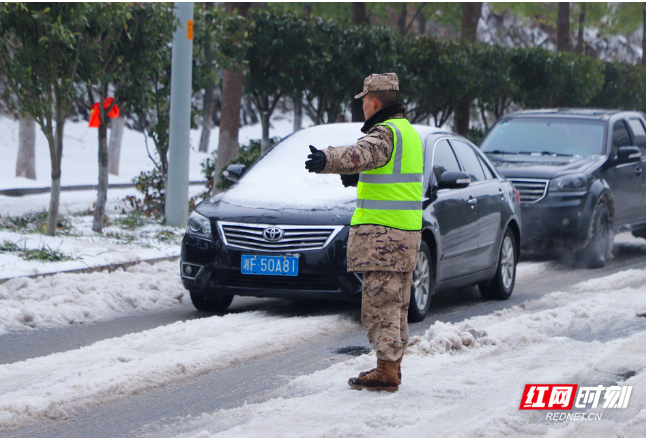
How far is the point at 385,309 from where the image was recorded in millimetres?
4863

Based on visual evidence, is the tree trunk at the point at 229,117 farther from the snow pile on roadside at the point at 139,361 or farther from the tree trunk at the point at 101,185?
the snow pile on roadside at the point at 139,361

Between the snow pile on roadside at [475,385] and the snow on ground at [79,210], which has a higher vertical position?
the snow on ground at [79,210]

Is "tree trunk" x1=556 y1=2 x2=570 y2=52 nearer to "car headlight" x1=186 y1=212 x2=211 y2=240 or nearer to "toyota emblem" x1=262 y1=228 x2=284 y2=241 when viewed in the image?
"car headlight" x1=186 y1=212 x2=211 y2=240

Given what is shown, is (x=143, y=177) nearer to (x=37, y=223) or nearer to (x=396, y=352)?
(x=37, y=223)

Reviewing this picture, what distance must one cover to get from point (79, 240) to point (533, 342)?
596 cm

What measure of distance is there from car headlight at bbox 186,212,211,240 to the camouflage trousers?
2622 millimetres

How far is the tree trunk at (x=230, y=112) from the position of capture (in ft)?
49.8

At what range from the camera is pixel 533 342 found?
247 inches

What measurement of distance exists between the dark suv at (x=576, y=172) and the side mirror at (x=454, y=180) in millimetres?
4059

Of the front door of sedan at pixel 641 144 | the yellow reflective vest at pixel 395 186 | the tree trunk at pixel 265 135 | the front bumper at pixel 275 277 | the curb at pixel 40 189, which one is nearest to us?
the yellow reflective vest at pixel 395 186

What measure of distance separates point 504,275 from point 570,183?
9.44 feet

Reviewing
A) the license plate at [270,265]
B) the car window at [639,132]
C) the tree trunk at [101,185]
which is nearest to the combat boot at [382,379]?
the license plate at [270,265]

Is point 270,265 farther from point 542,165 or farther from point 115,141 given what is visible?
point 115,141

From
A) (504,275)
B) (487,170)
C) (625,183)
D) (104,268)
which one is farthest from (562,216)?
(104,268)
